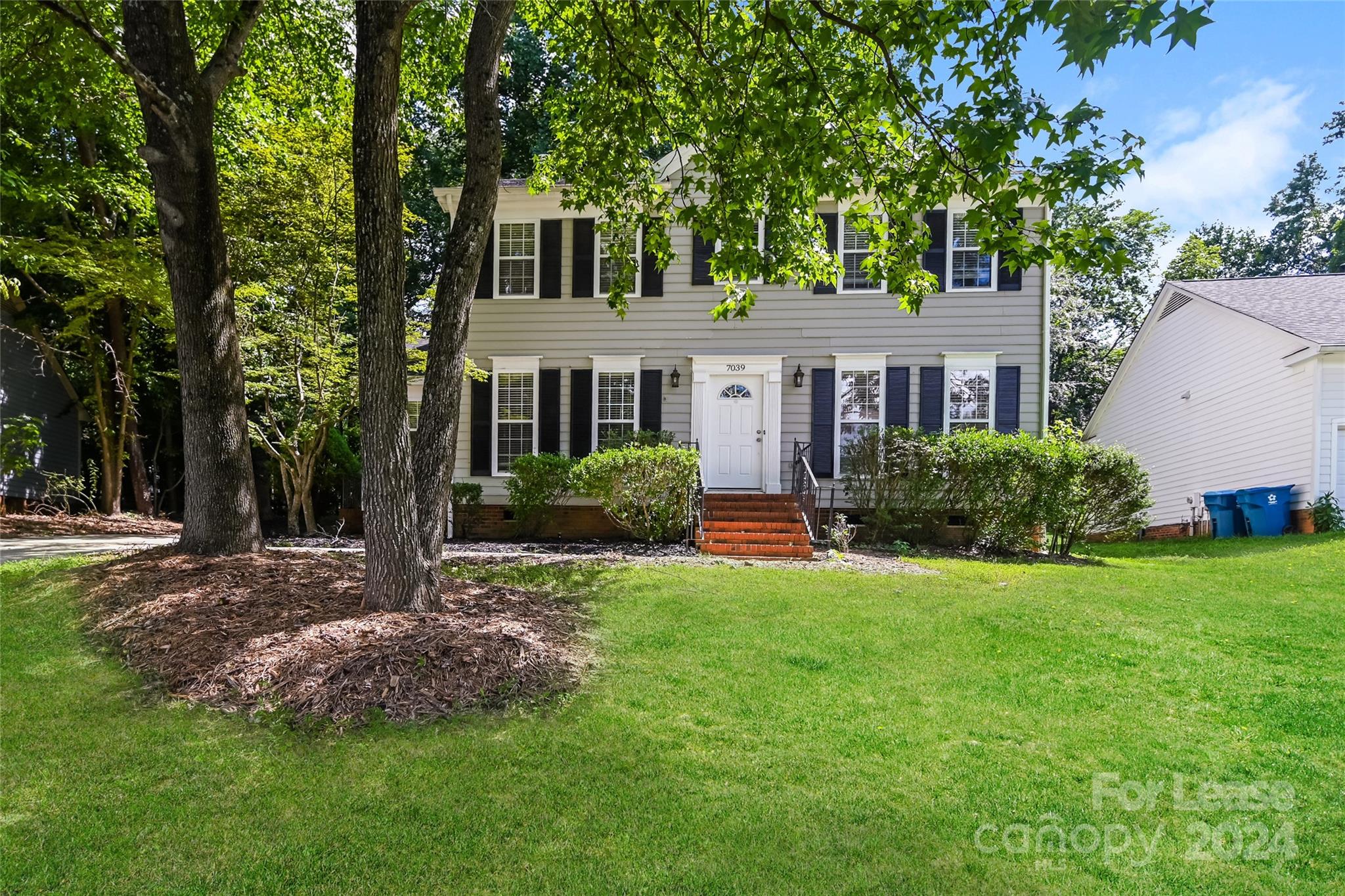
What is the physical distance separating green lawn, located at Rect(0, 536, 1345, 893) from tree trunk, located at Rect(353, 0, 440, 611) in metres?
1.45

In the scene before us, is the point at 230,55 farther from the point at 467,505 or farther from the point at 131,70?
the point at 467,505

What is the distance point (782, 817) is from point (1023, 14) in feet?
13.7

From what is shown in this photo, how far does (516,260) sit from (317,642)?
945 cm

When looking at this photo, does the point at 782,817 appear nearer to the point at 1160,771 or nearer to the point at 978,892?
the point at 978,892

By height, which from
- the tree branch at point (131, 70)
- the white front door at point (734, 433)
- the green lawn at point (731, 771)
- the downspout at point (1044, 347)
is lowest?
the green lawn at point (731, 771)

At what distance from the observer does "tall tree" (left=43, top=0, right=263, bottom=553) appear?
5.99 m

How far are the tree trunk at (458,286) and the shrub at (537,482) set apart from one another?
535 centimetres

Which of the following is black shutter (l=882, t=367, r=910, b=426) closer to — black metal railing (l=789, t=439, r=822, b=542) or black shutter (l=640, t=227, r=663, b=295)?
black metal railing (l=789, t=439, r=822, b=542)

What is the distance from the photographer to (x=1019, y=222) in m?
4.65

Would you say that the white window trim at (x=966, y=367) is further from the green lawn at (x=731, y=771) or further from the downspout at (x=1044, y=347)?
the green lawn at (x=731, y=771)

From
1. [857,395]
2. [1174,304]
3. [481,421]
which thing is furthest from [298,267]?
[1174,304]

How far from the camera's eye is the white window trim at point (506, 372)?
12.5 m

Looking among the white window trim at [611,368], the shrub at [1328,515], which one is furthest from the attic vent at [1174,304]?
the white window trim at [611,368]

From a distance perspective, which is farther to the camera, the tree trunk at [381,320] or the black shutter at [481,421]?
the black shutter at [481,421]
